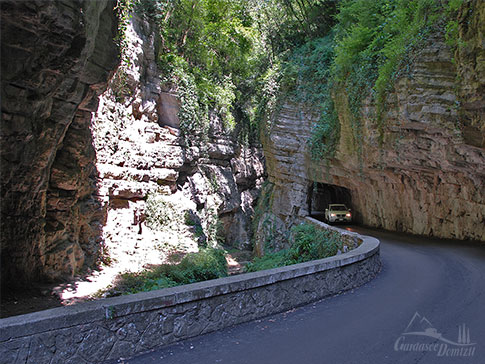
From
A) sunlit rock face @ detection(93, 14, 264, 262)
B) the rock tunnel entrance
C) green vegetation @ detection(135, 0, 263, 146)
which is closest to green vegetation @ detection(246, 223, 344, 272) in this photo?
sunlit rock face @ detection(93, 14, 264, 262)

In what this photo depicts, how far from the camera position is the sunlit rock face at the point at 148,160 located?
53.5 feet

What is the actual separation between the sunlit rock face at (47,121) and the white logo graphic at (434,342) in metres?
8.58

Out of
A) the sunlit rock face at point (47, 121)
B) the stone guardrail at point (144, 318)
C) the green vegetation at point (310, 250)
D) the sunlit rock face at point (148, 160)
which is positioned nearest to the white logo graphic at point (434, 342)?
the stone guardrail at point (144, 318)

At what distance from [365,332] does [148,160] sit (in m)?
16.4

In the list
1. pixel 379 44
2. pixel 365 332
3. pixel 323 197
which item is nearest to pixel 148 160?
pixel 379 44

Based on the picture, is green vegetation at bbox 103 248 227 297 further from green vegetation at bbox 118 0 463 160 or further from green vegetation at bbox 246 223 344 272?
green vegetation at bbox 118 0 463 160

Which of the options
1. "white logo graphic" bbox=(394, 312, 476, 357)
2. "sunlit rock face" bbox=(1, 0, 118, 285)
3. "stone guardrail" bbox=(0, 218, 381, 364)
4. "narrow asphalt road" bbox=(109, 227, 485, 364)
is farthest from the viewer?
"sunlit rock face" bbox=(1, 0, 118, 285)

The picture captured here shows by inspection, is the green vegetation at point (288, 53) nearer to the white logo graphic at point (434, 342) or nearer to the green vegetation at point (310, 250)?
the green vegetation at point (310, 250)

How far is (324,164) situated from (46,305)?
18033mm

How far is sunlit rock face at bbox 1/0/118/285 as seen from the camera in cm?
679

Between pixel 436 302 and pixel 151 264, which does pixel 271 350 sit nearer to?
pixel 436 302

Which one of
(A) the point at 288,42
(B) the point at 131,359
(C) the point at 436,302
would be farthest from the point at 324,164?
(B) the point at 131,359

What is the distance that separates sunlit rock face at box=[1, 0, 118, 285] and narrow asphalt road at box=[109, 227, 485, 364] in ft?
21.2

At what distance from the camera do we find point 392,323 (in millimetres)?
5273
